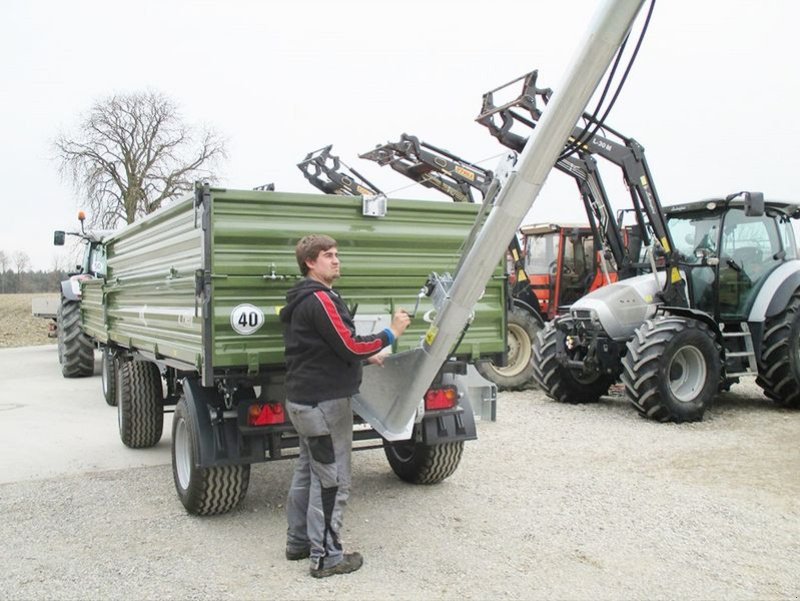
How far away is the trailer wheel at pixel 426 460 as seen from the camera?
18.1 feet

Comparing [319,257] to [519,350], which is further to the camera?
[519,350]

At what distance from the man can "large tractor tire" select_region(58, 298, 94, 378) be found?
9812 millimetres

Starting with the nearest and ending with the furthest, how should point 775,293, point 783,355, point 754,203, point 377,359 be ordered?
point 377,359, point 754,203, point 783,355, point 775,293

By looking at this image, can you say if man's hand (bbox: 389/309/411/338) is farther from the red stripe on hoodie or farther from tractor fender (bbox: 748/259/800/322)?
tractor fender (bbox: 748/259/800/322)

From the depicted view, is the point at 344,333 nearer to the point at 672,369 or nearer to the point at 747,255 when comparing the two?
the point at 672,369

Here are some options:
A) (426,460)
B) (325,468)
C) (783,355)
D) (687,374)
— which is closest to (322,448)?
(325,468)

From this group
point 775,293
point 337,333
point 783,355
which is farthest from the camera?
point 775,293

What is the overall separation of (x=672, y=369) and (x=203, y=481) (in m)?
5.59

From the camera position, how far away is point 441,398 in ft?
16.9

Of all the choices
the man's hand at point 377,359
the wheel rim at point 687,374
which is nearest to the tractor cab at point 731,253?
the wheel rim at point 687,374

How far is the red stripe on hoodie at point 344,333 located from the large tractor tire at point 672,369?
4.83 metres

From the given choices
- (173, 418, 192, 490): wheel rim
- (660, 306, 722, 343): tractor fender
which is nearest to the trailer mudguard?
(173, 418, 192, 490): wheel rim

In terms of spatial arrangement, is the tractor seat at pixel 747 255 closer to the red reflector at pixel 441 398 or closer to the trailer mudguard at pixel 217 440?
the red reflector at pixel 441 398

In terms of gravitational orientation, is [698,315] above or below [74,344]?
above
